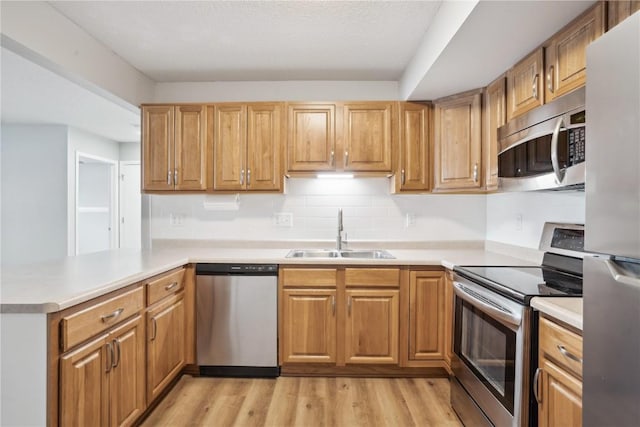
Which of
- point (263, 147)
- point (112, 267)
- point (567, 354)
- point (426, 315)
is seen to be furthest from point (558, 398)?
point (263, 147)

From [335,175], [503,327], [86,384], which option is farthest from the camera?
[335,175]

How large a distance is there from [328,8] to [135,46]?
1.45 meters

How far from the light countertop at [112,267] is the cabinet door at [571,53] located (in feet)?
3.73

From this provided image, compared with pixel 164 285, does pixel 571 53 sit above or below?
above

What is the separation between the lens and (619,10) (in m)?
1.33

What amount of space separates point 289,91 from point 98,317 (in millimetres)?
2324

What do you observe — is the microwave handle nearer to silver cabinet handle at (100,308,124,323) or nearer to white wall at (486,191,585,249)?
white wall at (486,191,585,249)

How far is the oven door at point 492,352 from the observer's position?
4.60 ft

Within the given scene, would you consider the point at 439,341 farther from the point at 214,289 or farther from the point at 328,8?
the point at 328,8

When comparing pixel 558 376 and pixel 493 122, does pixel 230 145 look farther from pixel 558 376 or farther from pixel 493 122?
pixel 558 376

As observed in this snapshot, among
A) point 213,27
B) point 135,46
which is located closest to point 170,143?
point 135,46

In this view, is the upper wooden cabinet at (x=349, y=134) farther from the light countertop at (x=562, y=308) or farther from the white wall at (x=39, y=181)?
the white wall at (x=39, y=181)

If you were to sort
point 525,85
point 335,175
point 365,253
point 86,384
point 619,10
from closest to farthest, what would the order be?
point 619,10 < point 86,384 < point 525,85 < point 335,175 < point 365,253

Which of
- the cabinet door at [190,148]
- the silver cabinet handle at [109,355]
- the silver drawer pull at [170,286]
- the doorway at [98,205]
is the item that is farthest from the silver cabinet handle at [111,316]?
the doorway at [98,205]
